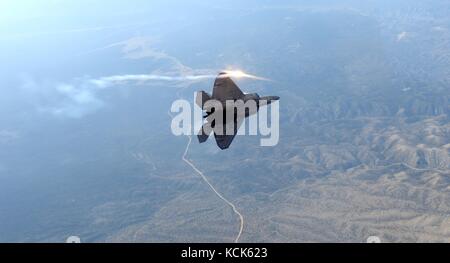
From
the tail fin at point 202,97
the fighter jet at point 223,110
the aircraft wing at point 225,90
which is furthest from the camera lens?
the tail fin at point 202,97

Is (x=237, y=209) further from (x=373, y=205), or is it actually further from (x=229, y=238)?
(x=373, y=205)

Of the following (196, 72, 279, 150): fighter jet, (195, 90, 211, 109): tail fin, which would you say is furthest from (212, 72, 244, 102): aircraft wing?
(195, 90, 211, 109): tail fin

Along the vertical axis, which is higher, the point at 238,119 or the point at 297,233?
the point at 238,119

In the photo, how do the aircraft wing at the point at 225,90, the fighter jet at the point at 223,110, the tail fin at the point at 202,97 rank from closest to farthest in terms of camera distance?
the fighter jet at the point at 223,110 < the aircraft wing at the point at 225,90 < the tail fin at the point at 202,97

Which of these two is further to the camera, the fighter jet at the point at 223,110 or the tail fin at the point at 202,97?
the tail fin at the point at 202,97

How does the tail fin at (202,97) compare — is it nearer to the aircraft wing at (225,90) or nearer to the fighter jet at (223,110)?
the fighter jet at (223,110)

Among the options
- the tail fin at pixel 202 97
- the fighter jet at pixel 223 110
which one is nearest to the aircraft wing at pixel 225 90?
the fighter jet at pixel 223 110

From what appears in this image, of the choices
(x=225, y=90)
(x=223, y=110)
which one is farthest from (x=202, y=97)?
(x=223, y=110)

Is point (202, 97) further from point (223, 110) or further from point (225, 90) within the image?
point (223, 110)
